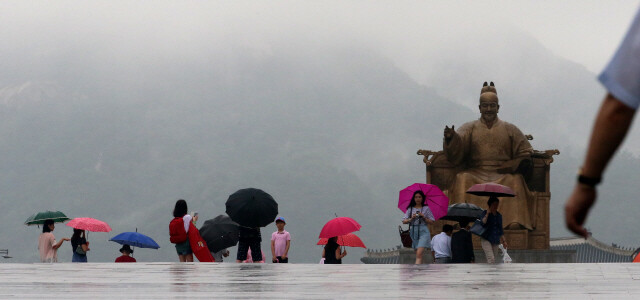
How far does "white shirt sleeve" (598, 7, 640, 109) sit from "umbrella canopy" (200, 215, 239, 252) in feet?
34.7

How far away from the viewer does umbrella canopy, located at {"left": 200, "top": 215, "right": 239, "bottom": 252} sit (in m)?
12.1

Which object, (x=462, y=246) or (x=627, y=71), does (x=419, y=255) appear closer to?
(x=462, y=246)

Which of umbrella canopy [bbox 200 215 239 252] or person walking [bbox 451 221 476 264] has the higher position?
umbrella canopy [bbox 200 215 239 252]

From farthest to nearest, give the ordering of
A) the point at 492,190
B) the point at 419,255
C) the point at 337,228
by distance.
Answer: the point at 492,190, the point at 337,228, the point at 419,255

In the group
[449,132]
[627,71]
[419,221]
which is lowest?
[627,71]

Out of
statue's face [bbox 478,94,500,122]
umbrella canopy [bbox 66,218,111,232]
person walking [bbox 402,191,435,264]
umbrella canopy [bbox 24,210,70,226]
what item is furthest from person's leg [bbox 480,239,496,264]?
statue's face [bbox 478,94,500,122]

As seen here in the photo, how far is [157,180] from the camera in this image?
129 metres

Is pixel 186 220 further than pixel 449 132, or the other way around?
pixel 449 132

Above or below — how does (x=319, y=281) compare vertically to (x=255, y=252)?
below

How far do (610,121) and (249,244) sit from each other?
914 cm

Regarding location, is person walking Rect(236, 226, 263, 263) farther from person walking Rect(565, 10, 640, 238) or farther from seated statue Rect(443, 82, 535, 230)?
person walking Rect(565, 10, 640, 238)

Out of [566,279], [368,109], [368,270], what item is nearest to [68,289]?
[368,270]

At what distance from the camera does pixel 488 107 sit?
16266 millimetres

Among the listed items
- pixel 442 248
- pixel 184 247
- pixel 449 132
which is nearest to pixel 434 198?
pixel 442 248
